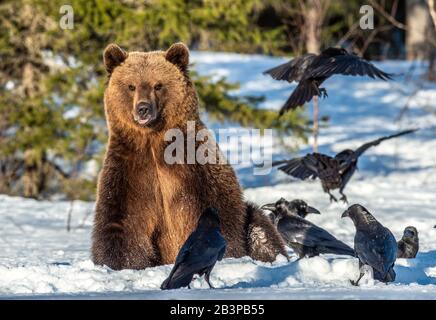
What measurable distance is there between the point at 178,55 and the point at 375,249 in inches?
111

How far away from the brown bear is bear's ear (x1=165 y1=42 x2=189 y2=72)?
1 cm

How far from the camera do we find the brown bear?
778 cm

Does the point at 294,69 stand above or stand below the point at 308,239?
above

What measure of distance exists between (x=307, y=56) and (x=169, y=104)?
5.87 ft

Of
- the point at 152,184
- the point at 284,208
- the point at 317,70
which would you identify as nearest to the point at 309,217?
the point at 317,70

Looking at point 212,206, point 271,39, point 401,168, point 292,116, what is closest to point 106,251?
point 212,206

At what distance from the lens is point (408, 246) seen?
8.26 metres

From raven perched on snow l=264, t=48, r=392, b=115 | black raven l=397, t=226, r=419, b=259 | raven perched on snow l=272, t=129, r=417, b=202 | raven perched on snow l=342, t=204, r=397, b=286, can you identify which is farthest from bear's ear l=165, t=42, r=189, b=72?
black raven l=397, t=226, r=419, b=259

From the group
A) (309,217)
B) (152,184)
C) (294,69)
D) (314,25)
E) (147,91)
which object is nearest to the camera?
(152,184)

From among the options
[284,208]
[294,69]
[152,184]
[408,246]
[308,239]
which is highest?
[294,69]

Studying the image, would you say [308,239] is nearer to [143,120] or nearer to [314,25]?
[143,120]

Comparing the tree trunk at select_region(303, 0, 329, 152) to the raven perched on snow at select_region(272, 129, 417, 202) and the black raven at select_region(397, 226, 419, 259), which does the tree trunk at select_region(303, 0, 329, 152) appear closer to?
the raven perched on snow at select_region(272, 129, 417, 202)

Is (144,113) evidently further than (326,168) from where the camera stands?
No

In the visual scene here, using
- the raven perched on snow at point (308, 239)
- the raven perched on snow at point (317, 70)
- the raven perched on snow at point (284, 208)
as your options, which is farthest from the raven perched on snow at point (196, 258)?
the raven perched on snow at point (317, 70)
